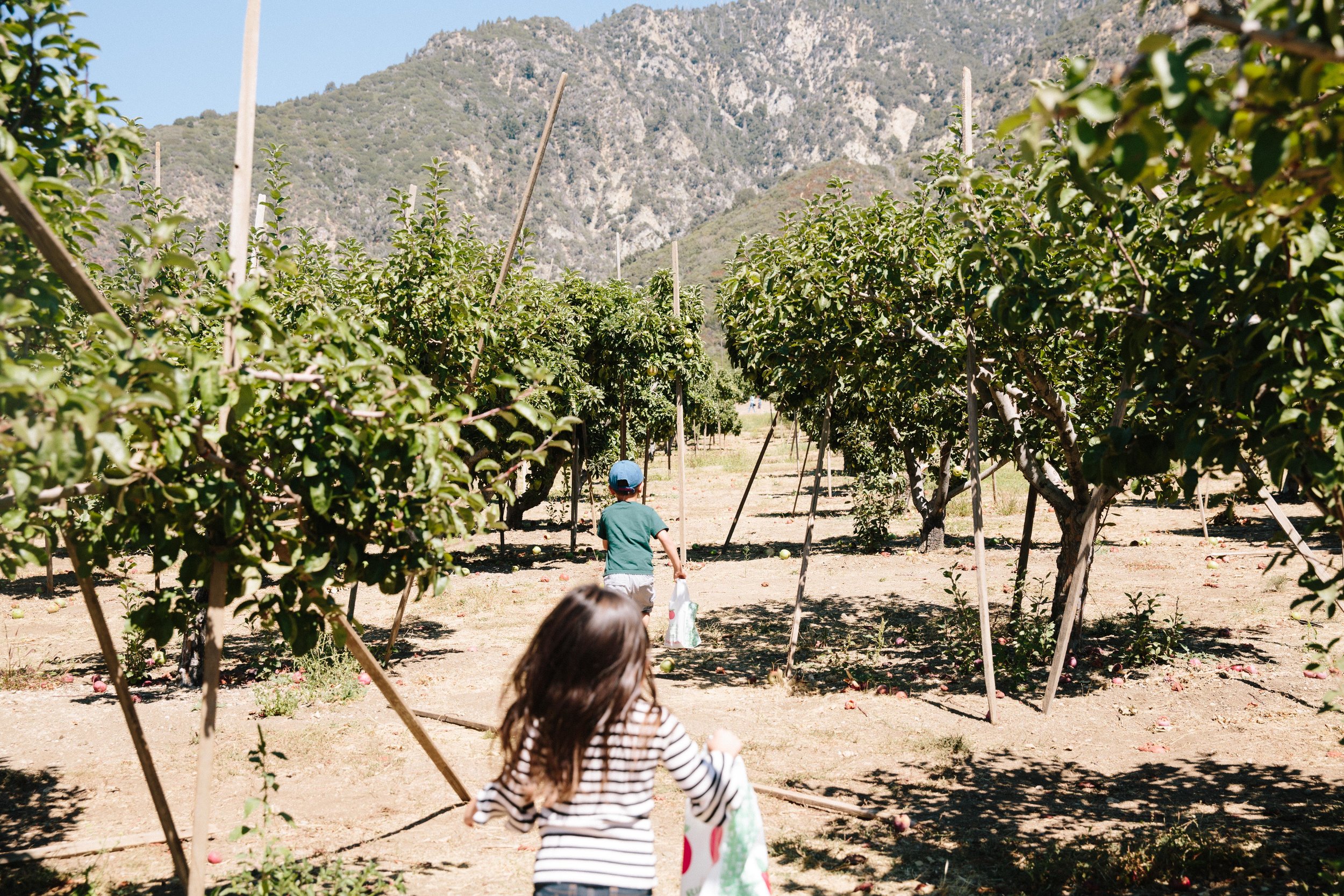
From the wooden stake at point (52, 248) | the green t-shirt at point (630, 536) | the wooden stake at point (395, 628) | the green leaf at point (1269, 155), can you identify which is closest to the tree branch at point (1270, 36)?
the green leaf at point (1269, 155)

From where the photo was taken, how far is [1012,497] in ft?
72.8

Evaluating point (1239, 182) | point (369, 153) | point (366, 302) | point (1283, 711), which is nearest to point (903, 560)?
point (1283, 711)

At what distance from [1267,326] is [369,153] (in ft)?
516

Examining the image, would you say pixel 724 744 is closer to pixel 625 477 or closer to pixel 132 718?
pixel 132 718

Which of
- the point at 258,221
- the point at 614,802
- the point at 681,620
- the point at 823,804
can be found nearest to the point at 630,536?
the point at 681,620

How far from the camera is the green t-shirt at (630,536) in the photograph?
7.00m

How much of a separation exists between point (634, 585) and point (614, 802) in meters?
4.67

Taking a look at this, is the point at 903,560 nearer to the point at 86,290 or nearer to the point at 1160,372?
the point at 1160,372

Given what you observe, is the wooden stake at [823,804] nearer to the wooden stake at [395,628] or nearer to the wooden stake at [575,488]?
the wooden stake at [395,628]

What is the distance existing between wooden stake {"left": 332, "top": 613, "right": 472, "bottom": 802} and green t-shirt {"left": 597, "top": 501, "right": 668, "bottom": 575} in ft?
8.96

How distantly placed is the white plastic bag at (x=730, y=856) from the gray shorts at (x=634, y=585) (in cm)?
406

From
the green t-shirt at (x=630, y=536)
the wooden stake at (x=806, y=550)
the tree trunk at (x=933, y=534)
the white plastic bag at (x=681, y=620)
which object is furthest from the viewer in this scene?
the tree trunk at (x=933, y=534)

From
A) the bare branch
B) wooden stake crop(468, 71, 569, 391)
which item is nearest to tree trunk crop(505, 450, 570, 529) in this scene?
wooden stake crop(468, 71, 569, 391)

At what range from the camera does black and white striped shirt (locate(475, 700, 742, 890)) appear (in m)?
2.26
